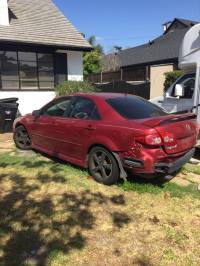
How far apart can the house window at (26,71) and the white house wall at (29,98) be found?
0.25m

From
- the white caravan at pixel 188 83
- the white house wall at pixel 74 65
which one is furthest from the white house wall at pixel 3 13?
the white caravan at pixel 188 83

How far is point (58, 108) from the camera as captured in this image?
648 centimetres

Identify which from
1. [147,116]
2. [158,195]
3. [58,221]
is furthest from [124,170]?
[58,221]

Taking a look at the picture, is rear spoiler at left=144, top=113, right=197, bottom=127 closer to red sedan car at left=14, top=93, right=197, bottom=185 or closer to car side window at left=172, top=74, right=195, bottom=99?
red sedan car at left=14, top=93, right=197, bottom=185

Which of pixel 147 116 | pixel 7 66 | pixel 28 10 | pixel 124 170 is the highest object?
pixel 28 10

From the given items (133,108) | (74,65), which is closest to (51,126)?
(133,108)

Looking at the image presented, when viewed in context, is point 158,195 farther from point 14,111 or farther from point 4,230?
point 14,111

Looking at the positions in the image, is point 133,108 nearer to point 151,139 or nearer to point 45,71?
point 151,139

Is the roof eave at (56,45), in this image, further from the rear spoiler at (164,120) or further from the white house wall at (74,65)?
the rear spoiler at (164,120)

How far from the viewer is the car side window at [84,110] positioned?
562cm

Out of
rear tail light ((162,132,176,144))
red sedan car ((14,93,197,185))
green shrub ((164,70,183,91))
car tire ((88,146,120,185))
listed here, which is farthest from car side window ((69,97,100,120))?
green shrub ((164,70,183,91))

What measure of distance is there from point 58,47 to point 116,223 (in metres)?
11.7

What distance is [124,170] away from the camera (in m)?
5.09

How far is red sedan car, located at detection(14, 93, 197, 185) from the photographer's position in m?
4.79
